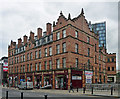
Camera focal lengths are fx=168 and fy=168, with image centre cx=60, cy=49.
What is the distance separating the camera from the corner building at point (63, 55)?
126 feet

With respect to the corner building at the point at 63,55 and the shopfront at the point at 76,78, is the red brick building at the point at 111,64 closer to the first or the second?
the corner building at the point at 63,55

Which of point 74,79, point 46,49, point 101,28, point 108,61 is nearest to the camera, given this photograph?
point 74,79

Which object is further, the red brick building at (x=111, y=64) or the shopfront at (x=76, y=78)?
the red brick building at (x=111, y=64)

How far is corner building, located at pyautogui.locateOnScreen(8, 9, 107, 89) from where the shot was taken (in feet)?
126

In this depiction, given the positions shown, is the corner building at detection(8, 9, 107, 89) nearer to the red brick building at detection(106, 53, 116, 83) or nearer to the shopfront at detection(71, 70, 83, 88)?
the shopfront at detection(71, 70, 83, 88)

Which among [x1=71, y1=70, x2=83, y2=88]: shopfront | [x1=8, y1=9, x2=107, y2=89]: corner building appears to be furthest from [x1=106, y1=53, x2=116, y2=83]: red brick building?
[x1=71, y1=70, x2=83, y2=88]: shopfront

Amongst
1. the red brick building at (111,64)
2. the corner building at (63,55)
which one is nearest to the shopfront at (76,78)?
the corner building at (63,55)

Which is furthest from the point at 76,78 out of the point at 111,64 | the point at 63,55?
the point at 111,64

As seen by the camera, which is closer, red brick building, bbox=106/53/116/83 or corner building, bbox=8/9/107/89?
corner building, bbox=8/9/107/89

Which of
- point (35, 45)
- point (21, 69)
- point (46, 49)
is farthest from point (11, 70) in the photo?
point (46, 49)

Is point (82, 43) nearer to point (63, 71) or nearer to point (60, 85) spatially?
point (63, 71)

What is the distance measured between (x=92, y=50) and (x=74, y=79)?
12652 mm

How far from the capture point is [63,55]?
129ft

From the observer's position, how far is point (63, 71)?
3875cm
